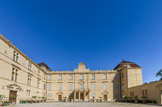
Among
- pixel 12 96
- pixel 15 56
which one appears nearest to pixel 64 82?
pixel 15 56

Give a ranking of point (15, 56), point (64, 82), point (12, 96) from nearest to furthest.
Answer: point (12, 96) → point (15, 56) → point (64, 82)

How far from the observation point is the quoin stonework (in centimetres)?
2183

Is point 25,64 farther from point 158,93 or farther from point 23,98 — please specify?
point 158,93

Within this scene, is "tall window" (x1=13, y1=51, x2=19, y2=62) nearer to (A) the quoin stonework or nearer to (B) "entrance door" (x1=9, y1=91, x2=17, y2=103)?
(A) the quoin stonework

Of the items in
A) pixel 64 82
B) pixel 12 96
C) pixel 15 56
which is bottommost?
pixel 12 96

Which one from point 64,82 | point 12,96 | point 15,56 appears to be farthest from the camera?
point 64,82

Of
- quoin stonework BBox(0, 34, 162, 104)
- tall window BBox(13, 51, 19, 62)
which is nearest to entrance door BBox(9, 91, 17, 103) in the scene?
quoin stonework BBox(0, 34, 162, 104)

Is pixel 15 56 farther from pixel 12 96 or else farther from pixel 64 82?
pixel 64 82

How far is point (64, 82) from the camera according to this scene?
41.5 meters

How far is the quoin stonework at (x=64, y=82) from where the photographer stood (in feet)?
71.6

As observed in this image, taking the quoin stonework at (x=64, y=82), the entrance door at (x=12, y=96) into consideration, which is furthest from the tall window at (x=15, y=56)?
the entrance door at (x=12, y=96)

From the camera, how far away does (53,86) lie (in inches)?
1636

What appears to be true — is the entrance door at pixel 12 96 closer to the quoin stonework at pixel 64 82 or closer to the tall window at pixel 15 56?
the quoin stonework at pixel 64 82

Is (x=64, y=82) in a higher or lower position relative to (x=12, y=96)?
higher
